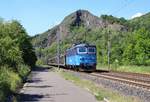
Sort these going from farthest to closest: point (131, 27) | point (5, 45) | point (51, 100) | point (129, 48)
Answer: point (131, 27), point (129, 48), point (5, 45), point (51, 100)

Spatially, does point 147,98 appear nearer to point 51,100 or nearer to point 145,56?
point 51,100

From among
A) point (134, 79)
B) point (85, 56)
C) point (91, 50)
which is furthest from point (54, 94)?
point (91, 50)

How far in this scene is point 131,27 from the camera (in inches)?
7397

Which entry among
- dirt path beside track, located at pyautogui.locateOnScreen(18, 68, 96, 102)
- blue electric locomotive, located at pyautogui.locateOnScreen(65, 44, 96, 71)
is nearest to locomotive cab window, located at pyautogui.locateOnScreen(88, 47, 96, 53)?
blue electric locomotive, located at pyautogui.locateOnScreen(65, 44, 96, 71)

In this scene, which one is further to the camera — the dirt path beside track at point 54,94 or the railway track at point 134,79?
the railway track at point 134,79

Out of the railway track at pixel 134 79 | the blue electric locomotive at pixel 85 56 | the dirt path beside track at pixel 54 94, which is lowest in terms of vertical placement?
the dirt path beside track at pixel 54 94

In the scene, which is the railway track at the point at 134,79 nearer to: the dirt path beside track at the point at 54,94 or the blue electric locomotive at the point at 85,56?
the dirt path beside track at the point at 54,94

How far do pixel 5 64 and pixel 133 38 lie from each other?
81031mm

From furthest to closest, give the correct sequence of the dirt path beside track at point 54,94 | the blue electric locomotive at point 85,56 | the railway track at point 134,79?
the blue electric locomotive at point 85,56, the railway track at point 134,79, the dirt path beside track at point 54,94

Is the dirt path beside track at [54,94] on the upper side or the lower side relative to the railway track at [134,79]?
lower

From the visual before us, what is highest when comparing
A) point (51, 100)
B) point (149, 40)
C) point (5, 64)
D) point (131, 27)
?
point (131, 27)

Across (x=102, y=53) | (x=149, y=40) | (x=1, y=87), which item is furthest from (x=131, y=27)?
(x=1, y=87)

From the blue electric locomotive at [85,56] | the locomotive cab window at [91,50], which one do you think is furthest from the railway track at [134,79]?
the locomotive cab window at [91,50]

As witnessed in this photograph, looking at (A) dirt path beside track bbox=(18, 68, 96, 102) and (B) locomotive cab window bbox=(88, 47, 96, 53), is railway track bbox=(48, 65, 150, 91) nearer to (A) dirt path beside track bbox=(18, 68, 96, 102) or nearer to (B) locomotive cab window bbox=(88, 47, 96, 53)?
(A) dirt path beside track bbox=(18, 68, 96, 102)
